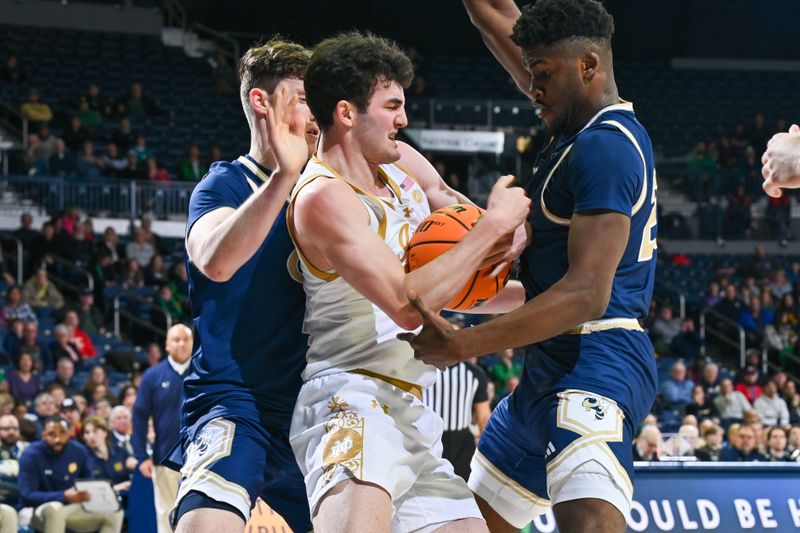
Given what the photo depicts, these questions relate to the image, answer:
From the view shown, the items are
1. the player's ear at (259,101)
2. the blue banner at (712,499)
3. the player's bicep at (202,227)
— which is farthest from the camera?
the blue banner at (712,499)

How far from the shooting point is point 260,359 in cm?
396

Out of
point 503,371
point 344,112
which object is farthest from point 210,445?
point 503,371

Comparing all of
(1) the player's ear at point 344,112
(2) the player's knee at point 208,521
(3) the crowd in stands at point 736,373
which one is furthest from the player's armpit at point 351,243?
(3) the crowd in stands at point 736,373

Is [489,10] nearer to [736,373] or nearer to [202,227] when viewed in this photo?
[202,227]

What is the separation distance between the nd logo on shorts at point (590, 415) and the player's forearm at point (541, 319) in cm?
23

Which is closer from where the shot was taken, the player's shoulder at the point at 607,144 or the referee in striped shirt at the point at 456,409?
the player's shoulder at the point at 607,144

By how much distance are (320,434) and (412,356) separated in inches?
15.4

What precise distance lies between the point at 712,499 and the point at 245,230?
180 inches

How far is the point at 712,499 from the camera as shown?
23.7ft

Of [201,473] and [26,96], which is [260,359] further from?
[26,96]

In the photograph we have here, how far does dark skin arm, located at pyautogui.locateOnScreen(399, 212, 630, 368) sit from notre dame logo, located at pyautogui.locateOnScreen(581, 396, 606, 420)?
9.3 inches

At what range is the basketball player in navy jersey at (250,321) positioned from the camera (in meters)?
3.71

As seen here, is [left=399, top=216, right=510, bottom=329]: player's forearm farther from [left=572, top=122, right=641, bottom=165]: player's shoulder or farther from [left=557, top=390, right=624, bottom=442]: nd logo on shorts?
[left=557, top=390, right=624, bottom=442]: nd logo on shorts

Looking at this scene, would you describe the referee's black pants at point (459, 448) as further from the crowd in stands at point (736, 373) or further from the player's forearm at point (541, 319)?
the player's forearm at point (541, 319)
